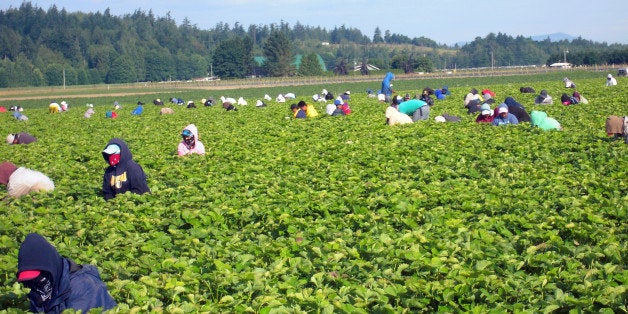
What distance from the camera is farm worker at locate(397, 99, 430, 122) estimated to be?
20.9m

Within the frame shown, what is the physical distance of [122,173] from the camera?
1016cm

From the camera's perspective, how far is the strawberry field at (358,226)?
17.4ft

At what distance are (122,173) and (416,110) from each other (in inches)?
495

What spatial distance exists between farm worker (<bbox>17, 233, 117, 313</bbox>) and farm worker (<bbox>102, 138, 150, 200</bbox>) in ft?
15.4

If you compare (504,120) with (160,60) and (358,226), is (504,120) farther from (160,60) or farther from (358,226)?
(160,60)

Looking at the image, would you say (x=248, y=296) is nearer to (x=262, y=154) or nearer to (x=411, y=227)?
(x=411, y=227)

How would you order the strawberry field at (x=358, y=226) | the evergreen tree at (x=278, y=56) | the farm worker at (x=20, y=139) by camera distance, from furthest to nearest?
1. the evergreen tree at (x=278, y=56)
2. the farm worker at (x=20, y=139)
3. the strawberry field at (x=358, y=226)

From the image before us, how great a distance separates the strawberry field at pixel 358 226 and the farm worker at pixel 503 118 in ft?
4.89

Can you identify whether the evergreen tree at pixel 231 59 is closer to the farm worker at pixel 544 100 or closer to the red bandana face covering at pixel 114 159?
the farm worker at pixel 544 100

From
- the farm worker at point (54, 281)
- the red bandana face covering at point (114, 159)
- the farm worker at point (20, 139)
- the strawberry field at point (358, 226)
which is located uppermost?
the red bandana face covering at point (114, 159)

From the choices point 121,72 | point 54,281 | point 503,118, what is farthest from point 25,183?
point 121,72

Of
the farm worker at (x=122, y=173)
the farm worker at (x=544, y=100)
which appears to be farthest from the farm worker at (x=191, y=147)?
the farm worker at (x=544, y=100)

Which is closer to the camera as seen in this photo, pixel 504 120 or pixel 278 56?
pixel 504 120

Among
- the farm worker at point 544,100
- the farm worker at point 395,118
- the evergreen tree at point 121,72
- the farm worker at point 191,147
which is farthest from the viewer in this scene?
the evergreen tree at point 121,72
